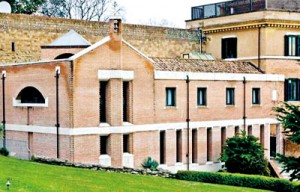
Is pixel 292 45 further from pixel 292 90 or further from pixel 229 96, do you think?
pixel 229 96

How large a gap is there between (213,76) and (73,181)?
18.0 meters

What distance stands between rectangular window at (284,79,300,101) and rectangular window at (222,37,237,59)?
4476 mm

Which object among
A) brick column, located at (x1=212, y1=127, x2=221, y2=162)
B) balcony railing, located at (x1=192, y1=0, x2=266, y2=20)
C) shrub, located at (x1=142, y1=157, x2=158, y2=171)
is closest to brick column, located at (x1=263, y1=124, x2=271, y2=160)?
brick column, located at (x1=212, y1=127, x2=221, y2=162)

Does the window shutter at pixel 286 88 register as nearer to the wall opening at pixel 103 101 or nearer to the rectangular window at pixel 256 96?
the rectangular window at pixel 256 96

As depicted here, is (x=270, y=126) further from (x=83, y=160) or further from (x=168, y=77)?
(x=83, y=160)

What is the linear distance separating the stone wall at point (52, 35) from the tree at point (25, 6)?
15.9m

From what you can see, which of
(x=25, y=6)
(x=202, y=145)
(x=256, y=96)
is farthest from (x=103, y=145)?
(x=25, y=6)

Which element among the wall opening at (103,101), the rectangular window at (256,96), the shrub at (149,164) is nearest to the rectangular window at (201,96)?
the rectangular window at (256,96)

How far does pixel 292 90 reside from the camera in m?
45.3

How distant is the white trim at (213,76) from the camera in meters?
35.9

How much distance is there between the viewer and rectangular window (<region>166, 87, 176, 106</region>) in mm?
36438

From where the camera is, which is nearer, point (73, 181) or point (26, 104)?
point (73, 181)

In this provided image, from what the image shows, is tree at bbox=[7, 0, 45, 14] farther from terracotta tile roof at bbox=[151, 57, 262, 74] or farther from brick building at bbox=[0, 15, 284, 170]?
terracotta tile roof at bbox=[151, 57, 262, 74]

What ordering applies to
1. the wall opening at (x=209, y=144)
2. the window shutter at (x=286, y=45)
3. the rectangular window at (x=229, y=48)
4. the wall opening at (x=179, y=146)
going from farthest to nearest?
the rectangular window at (x=229, y=48) → the window shutter at (x=286, y=45) → the wall opening at (x=209, y=144) → the wall opening at (x=179, y=146)
